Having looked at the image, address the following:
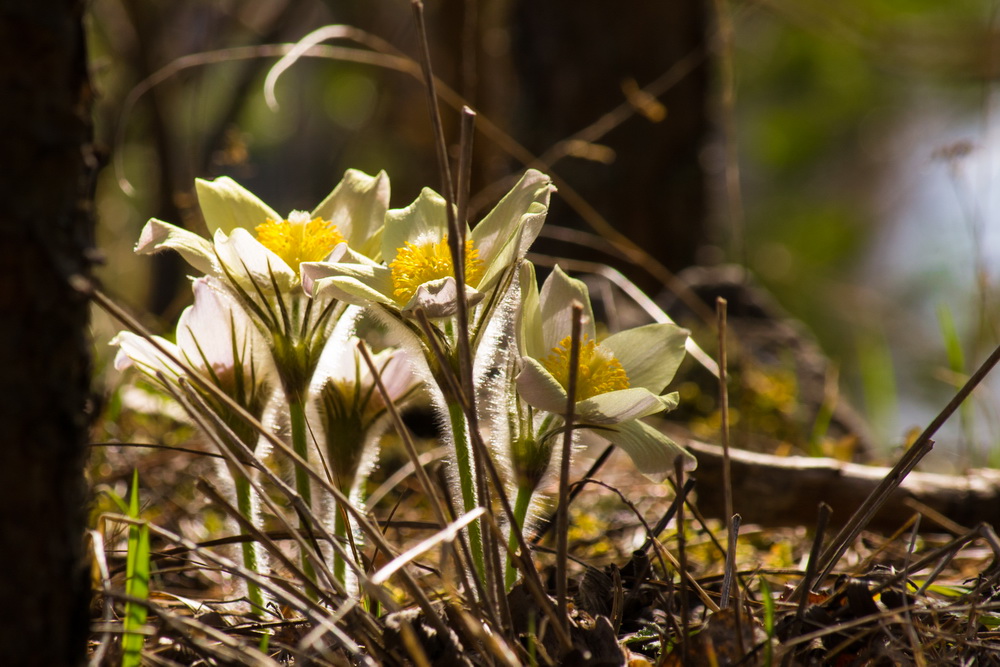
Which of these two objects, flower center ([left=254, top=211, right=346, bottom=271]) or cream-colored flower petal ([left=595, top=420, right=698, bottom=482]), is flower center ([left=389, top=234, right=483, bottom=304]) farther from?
cream-colored flower petal ([left=595, top=420, right=698, bottom=482])

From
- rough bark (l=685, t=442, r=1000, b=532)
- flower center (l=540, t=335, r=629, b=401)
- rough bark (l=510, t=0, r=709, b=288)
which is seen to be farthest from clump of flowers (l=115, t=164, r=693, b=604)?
rough bark (l=510, t=0, r=709, b=288)

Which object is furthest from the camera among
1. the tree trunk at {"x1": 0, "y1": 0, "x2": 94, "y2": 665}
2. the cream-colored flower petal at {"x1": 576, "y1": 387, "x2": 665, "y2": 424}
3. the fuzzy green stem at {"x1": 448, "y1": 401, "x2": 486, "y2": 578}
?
the fuzzy green stem at {"x1": 448, "y1": 401, "x2": 486, "y2": 578}

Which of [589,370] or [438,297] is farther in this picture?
[589,370]

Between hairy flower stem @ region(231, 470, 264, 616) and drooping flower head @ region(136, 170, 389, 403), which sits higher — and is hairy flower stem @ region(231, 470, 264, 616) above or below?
below

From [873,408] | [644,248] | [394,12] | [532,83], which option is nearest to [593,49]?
[532,83]

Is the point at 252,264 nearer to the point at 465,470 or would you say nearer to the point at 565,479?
the point at 465,470

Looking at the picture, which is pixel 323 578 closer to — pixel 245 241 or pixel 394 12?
pixel 245 241

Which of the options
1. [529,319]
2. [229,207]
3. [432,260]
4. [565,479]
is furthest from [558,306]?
[229,207]
